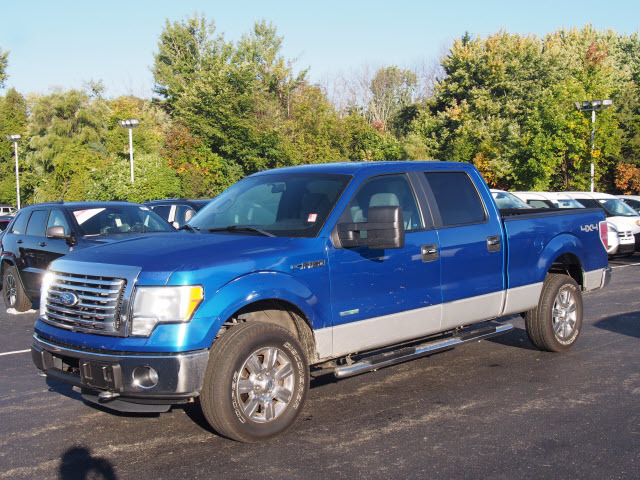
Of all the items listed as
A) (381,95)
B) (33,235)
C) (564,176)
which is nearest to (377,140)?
(564,176)

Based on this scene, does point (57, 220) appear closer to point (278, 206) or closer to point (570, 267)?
point (278, 206)

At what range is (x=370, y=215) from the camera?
5.06 meters

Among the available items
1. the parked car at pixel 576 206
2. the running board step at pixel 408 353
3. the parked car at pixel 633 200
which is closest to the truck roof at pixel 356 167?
the running board step at pixel 408 353

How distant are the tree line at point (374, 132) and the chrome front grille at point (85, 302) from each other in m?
28.5

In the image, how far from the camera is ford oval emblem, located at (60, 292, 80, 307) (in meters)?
4.77

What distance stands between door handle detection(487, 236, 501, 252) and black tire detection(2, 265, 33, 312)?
7831 millimetres

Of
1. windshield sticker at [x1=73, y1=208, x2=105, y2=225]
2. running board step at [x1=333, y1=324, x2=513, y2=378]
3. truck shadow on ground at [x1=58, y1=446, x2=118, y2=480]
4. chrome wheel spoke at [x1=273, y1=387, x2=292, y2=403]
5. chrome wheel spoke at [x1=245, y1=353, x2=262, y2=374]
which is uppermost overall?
windshield sticker at [x1=73, y1=208, x2=105, y2=225]

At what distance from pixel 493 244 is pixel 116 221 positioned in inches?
235

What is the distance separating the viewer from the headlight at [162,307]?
172 inches

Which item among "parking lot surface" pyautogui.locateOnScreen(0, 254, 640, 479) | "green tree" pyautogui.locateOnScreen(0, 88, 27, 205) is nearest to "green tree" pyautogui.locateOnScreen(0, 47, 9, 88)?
"green tree" pyautogui.locateOnScreen(0, 88, 27, 205)

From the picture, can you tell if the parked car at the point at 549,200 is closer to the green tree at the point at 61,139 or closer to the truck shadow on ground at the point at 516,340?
the truck shadow on ground at the point at 516,340

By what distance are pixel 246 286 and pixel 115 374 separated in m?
1.02

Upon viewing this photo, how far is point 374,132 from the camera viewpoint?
48.2m

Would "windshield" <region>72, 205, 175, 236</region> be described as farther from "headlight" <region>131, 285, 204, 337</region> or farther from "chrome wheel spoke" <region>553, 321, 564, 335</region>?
"headlight" <region>131, 285, 204, 337</region>
